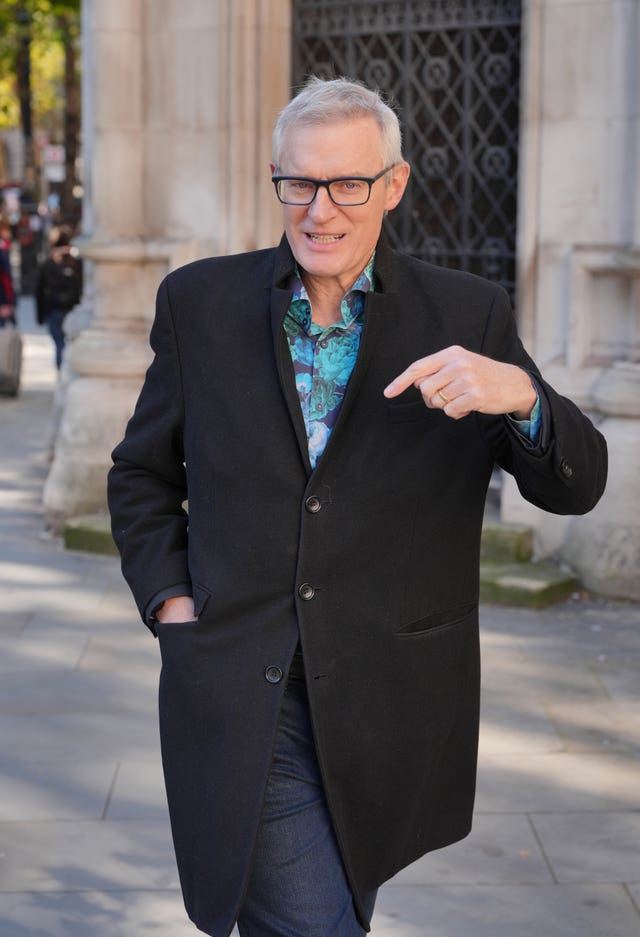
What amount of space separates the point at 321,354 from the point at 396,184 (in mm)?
313

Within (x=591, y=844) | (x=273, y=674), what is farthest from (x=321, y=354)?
(x=591, y=844)

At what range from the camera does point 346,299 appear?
2.82 m

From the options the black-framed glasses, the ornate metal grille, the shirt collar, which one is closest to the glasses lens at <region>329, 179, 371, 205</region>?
the black-framed glasses

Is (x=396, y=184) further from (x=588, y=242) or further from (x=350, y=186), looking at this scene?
→ (x=588, y=242)

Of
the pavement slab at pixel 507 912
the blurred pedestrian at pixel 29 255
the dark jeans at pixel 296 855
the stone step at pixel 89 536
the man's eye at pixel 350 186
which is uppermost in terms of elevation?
the man's eye at pixel 350 186

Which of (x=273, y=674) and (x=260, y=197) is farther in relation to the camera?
(x=260, y=197)

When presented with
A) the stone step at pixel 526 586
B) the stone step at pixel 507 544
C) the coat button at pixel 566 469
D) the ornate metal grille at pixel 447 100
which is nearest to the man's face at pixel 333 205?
the coat button at pixel 566 469

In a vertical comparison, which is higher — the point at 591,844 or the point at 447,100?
the point at 447,100

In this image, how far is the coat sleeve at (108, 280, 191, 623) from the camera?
292 cm

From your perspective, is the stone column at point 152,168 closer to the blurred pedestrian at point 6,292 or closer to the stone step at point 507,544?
the stone step at point 507,544

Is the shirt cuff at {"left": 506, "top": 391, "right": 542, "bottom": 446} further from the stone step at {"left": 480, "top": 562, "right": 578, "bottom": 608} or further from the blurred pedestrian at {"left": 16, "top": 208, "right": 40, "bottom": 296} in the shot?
the blurred pedestrian at {"left": 16, "top": 208, "right": 40, "bottom": 296}

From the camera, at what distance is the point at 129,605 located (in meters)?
7.79

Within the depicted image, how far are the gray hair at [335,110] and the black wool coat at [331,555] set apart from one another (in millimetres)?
200

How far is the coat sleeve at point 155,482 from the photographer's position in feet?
9.57
